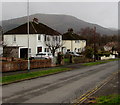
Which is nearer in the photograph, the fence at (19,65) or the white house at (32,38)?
the fence at (19,65)

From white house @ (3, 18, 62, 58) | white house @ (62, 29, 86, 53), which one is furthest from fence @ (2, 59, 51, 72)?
white house @ (62, 29, 86, 53)

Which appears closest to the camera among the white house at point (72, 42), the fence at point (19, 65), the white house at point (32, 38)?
the fence at point (19, 65)

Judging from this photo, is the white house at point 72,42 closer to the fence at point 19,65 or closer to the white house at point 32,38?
the white house at point 32,38

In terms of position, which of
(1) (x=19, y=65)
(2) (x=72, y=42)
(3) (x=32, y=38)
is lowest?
(1) (x=19, y=65)

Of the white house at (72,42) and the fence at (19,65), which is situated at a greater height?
the white house at (72,42)

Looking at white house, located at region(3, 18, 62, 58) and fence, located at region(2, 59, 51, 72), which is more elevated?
white house, located at region(3, 18, 62, 58)

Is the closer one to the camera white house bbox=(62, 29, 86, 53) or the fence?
the fence

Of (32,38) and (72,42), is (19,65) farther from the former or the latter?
(72,42)

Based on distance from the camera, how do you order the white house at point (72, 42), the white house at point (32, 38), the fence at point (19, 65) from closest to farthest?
the fence at point (19, 65), the white house at point (32, 38), the white house at point (72, 42)

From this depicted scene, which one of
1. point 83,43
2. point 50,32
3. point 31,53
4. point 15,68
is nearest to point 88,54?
point 50,32

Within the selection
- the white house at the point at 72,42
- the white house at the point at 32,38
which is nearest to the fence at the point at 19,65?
the white house at the point at 32,38

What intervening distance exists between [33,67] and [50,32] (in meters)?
26.0

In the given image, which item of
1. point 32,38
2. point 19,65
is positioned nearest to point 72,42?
point 32,38

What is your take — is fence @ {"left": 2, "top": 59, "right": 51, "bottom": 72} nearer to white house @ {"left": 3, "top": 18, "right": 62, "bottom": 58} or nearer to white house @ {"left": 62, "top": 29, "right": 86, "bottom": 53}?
white house @ {"left": 3, "top": 18, "right": 62, "bottom": 58}
